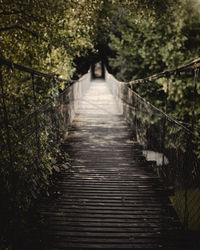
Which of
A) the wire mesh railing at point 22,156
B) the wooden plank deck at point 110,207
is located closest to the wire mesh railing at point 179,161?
the wooden plank deck at point 110,207

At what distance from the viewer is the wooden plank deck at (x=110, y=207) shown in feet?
7.08

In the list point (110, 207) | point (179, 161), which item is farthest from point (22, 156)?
point (179, 161)

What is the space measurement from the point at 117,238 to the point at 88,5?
15.6 feet

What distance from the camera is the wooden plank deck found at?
216 cm

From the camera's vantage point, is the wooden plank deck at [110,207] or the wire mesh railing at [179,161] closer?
the wooden plank deck at [110,207]

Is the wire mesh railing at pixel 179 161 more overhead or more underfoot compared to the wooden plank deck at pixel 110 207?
more overhead

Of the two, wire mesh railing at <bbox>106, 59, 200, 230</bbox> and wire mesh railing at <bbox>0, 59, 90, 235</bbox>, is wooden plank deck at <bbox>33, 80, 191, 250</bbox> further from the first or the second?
wire mesh railing at <bbox>0, 59, 90, 235</bbox>

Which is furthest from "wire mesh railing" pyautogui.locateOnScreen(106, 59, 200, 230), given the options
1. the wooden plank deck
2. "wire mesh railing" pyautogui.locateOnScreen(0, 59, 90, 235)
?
→ "wire mesh railing" pyautogui.locateOnScreen(0, 59, 90, 235)

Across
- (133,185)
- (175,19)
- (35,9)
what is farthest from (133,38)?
(133,185)

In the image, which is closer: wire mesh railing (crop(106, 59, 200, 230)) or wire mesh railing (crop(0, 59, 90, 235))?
wire mesh railing (crop(0, 59, 90, 235))

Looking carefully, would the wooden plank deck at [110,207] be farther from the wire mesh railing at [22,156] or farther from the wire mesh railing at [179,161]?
the wire mesh railing at [22,156]

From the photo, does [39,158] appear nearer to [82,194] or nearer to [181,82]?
[82,194]

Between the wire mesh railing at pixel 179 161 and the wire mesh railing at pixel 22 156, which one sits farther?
the wire mesh railing at pixel 179 161

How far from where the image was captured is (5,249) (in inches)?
73.0
